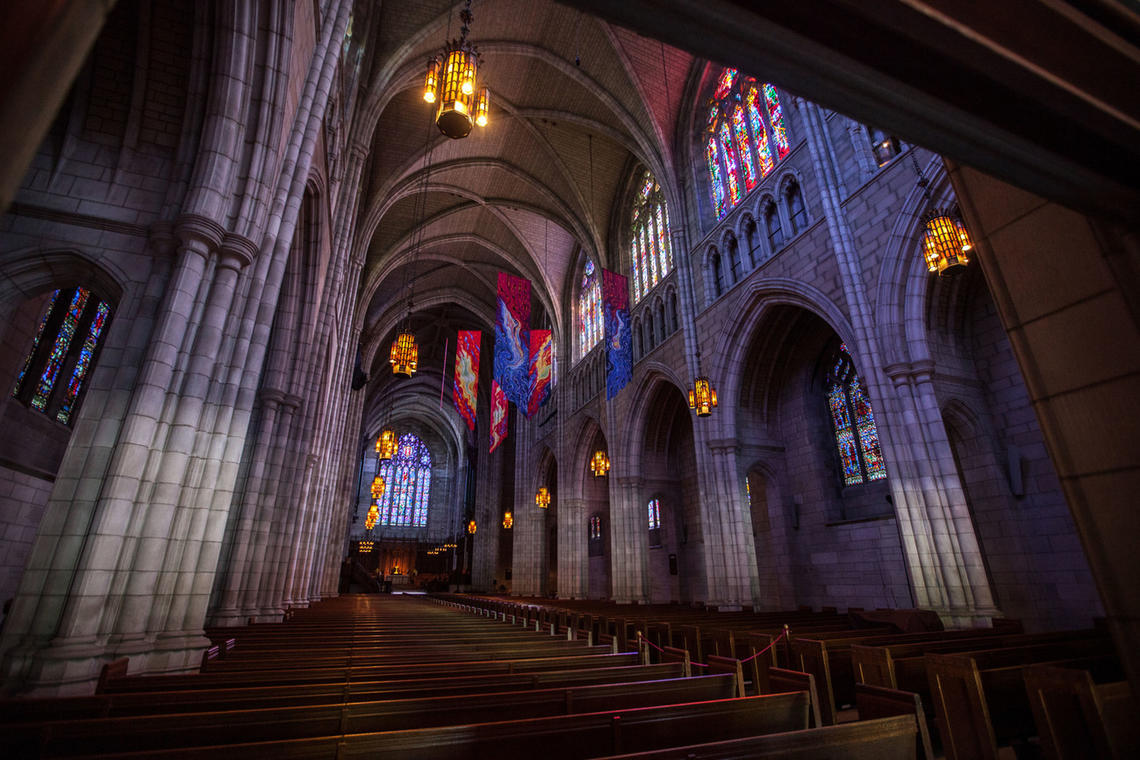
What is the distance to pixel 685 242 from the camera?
46.6 ft

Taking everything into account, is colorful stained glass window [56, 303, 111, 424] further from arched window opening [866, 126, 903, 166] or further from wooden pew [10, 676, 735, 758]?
arched window opening [866, 126, 903, 166]

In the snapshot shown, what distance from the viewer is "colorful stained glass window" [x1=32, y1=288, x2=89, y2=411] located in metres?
7.78

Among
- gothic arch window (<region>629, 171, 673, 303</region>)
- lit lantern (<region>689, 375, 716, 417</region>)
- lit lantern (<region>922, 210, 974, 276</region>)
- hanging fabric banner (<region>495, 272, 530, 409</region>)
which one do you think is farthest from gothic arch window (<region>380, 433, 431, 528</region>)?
lit lantern (<region>922, 210, 974, 276</region>)

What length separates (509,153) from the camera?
1898cm

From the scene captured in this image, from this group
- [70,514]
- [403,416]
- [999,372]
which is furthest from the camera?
[403,416]

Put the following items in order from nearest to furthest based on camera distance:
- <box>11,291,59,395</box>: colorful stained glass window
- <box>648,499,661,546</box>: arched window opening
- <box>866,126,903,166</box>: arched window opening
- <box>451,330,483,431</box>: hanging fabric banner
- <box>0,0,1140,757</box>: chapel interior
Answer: <box>0,0,1140,757</box>: chapel interior < <box>11,291,59,395</box>: colorful stained glass window < <box>866,126,903,166</box>: arched window opening < <box>451,330,483,431</box>: hanging fabric banner < <box>648,499,661,546</box>: arched window opening

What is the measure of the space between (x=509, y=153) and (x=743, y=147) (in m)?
9.60

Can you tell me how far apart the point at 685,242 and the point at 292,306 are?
1005cm

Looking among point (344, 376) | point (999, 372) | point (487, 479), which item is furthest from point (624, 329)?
point (487, 479)

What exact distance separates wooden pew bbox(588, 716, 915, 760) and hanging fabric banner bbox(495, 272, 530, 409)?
15031 mm

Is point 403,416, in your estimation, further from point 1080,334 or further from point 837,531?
point 1080,334

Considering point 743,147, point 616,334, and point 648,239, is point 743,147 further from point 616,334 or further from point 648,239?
point 616,334

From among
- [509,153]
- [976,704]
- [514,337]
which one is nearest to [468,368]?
[514,337]

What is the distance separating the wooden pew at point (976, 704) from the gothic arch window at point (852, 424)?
28.8 feet
